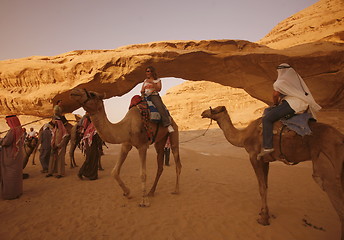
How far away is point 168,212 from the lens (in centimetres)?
385

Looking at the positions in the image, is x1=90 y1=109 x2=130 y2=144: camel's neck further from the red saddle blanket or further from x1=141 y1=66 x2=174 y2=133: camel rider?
x1=141 y1=66 x2=174 y2=133: camel rider

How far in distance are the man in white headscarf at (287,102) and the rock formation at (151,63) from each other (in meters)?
9.72

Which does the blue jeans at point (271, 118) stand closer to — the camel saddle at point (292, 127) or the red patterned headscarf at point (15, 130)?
the camel saddle at point (292, 127)

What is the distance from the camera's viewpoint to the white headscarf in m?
3.08

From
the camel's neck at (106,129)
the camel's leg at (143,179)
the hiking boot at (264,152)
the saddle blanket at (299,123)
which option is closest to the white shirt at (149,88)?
the camel's neck at (106,129)

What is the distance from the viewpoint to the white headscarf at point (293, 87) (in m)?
3.08

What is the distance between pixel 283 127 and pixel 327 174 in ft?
2.76

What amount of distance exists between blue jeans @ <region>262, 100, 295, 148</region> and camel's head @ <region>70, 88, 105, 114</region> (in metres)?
3.03

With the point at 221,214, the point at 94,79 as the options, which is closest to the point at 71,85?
the point at 94,79

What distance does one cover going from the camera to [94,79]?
12.6 meters

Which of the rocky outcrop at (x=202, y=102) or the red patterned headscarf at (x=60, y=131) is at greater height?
the red patterned headscarf at (x=60, y=131)

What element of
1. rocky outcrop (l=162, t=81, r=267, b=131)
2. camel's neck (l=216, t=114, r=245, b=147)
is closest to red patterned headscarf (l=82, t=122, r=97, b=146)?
camel's neck (l=216, t=114, r=245, b=147)

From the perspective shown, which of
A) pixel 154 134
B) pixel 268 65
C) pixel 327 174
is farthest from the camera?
pixel 268 65

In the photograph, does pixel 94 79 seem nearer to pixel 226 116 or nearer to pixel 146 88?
pixel 146 88
